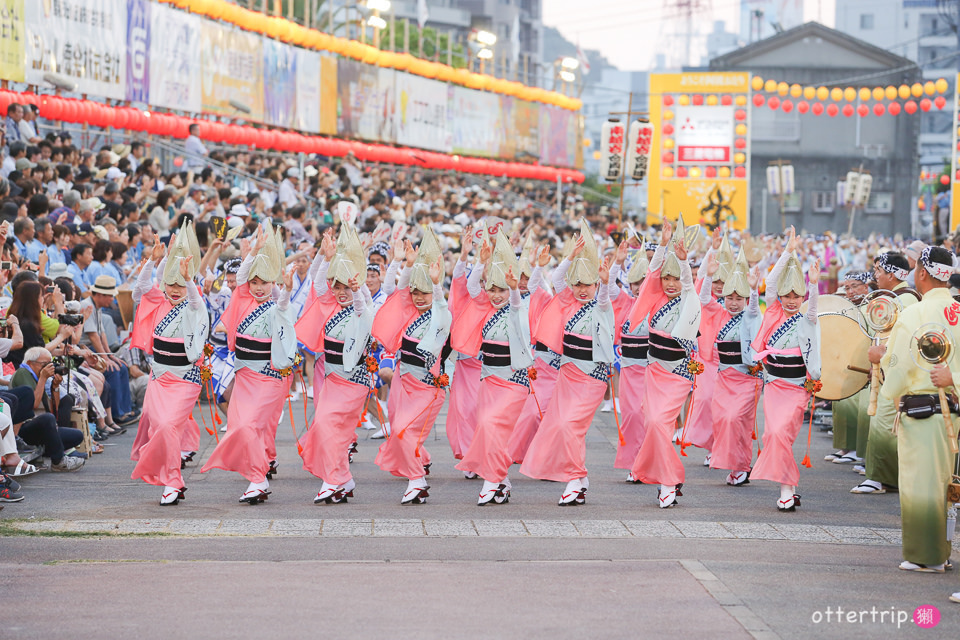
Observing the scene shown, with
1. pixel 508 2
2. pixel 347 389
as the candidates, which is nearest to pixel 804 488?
pixel 347 389

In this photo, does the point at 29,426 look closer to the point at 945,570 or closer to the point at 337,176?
the point at 945,570

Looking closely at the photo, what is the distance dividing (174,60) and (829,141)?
3194 cm

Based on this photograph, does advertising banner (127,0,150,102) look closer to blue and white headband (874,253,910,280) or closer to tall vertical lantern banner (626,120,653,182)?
tall vertical lantern banner (626,120,653,182)

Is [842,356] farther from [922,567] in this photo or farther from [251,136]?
[251,136]

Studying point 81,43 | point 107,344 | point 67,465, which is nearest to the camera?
point 67,465

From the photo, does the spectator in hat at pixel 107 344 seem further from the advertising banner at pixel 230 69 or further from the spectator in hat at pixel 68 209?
the advertising banner at pixel 230 69

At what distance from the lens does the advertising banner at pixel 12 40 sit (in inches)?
618

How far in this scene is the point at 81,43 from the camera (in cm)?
1783

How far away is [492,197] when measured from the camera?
3425cm

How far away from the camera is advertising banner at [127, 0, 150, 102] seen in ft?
63.2

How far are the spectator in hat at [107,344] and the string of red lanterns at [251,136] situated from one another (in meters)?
4.81

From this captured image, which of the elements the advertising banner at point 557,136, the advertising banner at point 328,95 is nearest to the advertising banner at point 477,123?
the advertising banner at point 557,136

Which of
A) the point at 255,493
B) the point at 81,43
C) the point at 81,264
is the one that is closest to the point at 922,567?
the point at 255,493

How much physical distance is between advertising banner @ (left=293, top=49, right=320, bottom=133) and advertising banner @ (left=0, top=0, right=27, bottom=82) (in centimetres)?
1019
